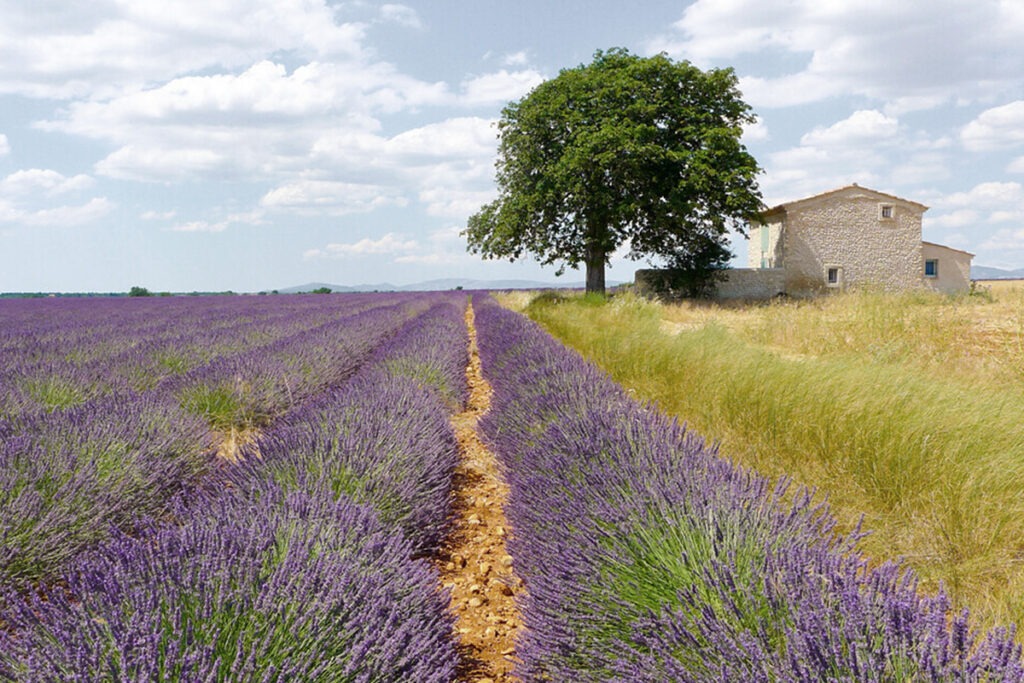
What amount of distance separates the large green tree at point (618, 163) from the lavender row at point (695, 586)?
15241 mm

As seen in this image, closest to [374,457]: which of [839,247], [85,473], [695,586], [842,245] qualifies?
[85,473]

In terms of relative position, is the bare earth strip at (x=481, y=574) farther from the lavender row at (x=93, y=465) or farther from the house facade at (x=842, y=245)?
the house facade at (x=842, y=245)

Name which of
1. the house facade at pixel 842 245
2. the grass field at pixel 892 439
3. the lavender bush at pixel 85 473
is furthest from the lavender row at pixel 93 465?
the house facade at pixel 842 245

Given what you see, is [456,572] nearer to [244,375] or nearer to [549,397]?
[549,397]

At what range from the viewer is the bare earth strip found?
2.02 m

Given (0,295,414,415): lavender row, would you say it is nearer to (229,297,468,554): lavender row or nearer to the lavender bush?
the lavender bush

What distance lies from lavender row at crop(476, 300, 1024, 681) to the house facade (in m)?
20.4

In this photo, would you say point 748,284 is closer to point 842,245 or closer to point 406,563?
point 842,245

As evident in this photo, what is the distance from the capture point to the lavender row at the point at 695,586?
1099 millimetres

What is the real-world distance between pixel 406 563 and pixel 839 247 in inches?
905

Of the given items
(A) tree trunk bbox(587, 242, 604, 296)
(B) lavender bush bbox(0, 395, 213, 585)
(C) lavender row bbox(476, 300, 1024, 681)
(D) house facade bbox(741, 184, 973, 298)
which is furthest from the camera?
(D) house facade bbox(741, 184, 973, 298)

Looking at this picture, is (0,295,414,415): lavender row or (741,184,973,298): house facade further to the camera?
(741,184,973,298): house facade

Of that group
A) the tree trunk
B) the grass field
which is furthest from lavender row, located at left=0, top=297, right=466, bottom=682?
the tree trunk

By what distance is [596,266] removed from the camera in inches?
798
